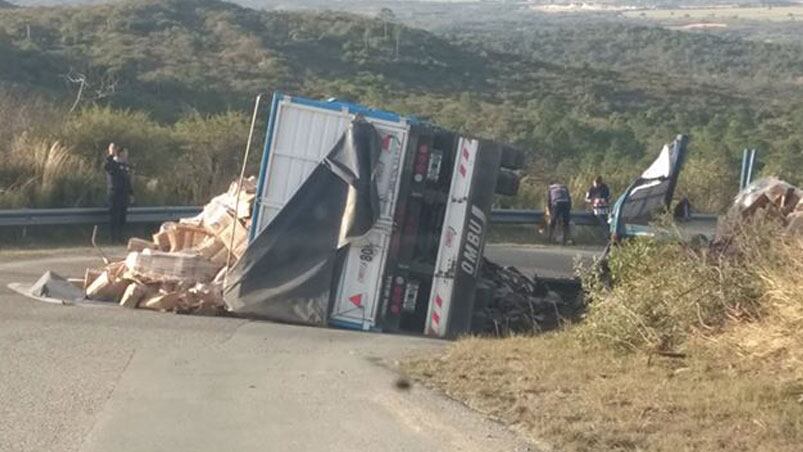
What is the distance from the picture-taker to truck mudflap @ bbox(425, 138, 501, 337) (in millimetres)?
14445

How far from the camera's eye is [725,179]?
102 feet

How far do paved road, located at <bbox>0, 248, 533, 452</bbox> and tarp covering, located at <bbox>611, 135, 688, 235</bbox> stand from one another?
3680mm

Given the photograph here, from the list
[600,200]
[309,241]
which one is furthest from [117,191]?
[600,200]

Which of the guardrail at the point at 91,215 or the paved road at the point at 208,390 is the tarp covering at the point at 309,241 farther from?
the guardrail at the point at 91,215

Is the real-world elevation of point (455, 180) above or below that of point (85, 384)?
above

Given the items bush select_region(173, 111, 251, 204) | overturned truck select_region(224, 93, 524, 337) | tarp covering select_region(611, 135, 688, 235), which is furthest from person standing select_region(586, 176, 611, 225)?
overturned truck select_region(224, 93, 524, 337)

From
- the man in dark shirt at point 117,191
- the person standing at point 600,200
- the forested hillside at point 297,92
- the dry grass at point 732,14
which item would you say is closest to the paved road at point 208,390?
the man in dark shirt at point 117,191

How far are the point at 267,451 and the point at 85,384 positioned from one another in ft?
8.22

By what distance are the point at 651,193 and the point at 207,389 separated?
347 inches

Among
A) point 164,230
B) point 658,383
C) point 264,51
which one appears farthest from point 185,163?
point 264,51

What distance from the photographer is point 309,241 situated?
Answer: 14484 mm

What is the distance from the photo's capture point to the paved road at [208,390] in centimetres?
856

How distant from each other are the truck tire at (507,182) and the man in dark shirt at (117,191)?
8.30 m

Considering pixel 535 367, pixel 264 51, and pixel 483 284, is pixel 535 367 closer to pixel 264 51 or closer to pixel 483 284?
pixel 483 284
